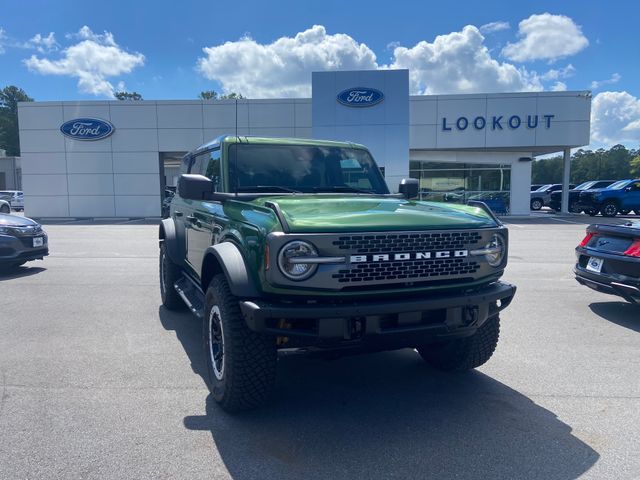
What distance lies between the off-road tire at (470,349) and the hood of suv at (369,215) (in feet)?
3.04

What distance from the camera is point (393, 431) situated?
3416 mm

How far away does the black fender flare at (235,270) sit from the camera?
10.7 feet

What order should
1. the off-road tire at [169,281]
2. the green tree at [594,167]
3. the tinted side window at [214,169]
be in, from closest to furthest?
the tinted side window at [214,169] < the off-road tire at [169,281] < the green tree at [594,167]

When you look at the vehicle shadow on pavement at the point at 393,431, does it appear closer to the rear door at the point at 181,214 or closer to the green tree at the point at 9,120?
the rear door at the point at 181,214

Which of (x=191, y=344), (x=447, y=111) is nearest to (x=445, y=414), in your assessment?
Result: (x=191, y=344)

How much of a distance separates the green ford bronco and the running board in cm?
46

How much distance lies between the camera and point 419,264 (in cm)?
340

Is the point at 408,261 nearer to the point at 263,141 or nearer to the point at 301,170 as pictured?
the point at 301,170

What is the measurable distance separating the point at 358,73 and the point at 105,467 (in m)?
23.9

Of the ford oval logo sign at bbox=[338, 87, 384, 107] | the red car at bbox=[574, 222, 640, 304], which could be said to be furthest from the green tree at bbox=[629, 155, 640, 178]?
the red car at bbox=[574, 222, 640, 304]

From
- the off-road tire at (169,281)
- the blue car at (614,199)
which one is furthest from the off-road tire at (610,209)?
the off-road tire at (169,281)

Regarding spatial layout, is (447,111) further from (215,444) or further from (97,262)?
(215,444)

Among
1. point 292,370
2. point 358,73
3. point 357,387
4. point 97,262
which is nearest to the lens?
point 357,387

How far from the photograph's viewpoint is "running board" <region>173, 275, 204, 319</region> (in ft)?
15.0
